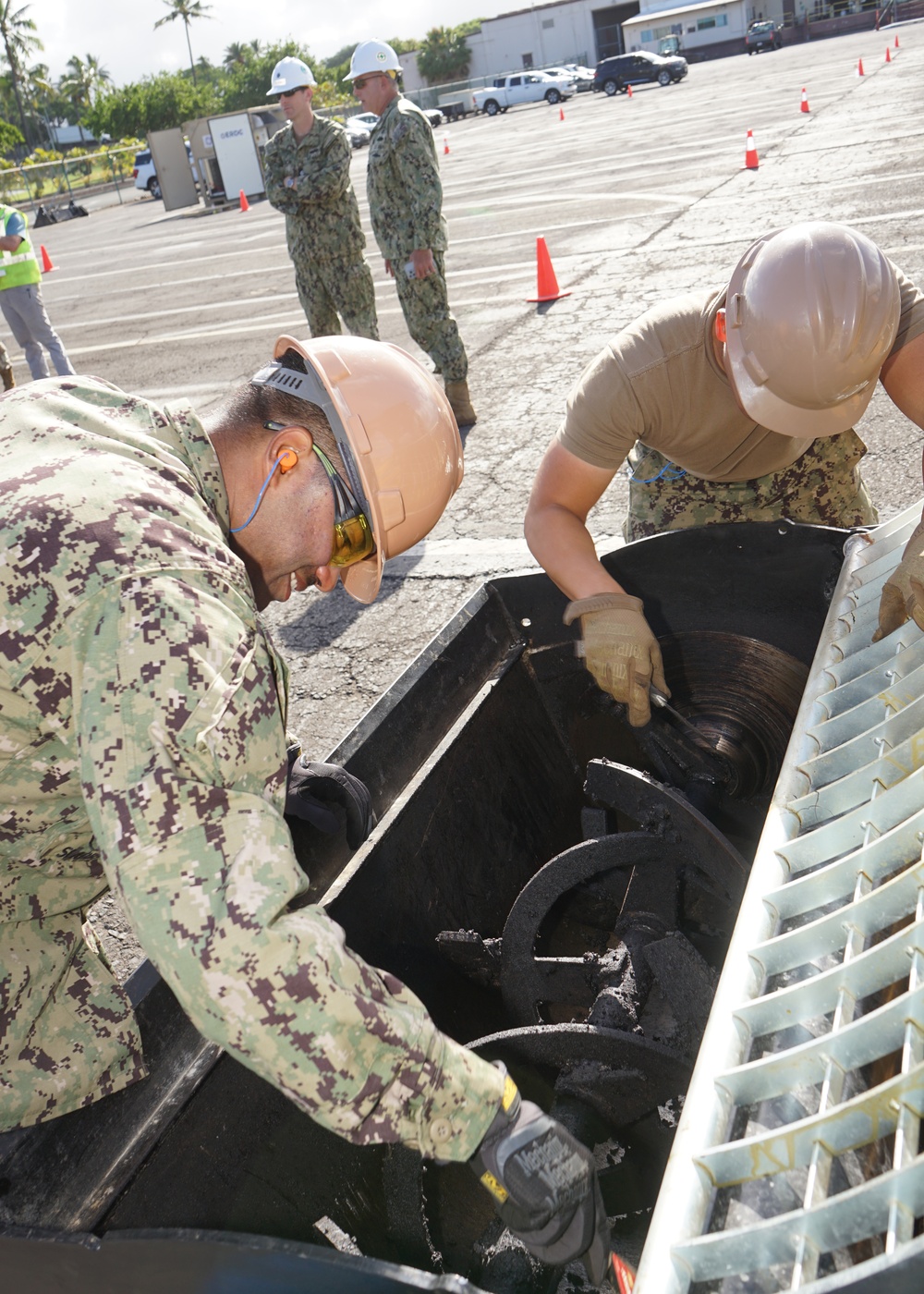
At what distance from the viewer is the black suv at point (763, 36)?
4016 cm

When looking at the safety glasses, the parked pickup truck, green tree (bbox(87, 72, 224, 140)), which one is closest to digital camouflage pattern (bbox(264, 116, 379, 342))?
the safety glasses

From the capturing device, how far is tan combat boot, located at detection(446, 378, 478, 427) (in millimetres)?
6559

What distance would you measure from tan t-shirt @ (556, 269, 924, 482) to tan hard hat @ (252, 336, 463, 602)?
0.81m

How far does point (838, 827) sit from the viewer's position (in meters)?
1.39

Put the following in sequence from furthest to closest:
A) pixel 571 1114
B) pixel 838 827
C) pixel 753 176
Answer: pixel 753 176 → pixel 571 1114 → pixel 838 827

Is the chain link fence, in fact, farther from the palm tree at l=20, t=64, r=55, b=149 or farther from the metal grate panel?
the metal grate panel

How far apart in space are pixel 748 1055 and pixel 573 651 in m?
1.51

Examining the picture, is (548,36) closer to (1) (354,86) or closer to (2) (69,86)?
(2) (69,86)

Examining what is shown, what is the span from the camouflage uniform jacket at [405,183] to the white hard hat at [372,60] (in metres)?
0.21

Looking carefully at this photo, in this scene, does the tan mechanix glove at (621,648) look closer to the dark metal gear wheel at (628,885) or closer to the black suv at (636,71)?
the dark metal gear wheel at (628,885)

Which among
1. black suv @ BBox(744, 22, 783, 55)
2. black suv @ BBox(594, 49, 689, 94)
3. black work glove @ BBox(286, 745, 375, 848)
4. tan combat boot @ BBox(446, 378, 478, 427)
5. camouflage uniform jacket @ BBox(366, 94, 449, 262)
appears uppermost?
black suv @ BBox(744, 22, 783, 55)

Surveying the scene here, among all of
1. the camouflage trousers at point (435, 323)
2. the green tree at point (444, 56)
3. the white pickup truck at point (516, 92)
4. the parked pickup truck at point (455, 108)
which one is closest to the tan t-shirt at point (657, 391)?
the camouflage trousers at point (435, 323)

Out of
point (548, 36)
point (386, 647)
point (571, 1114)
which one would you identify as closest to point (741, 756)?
point (571, 1114)

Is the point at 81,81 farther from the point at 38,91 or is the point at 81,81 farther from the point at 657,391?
the point at 657,391
